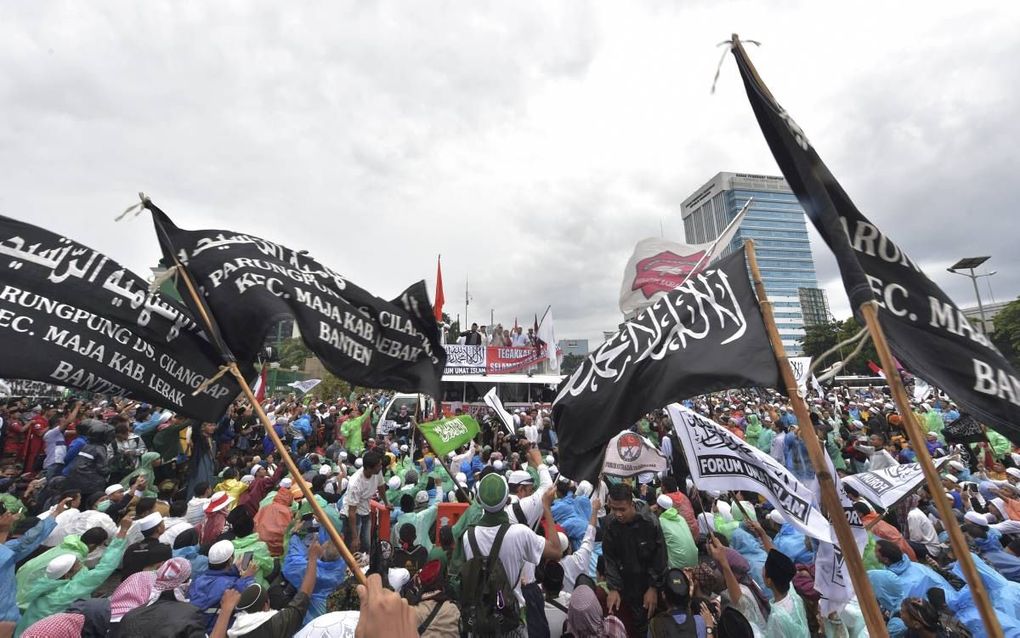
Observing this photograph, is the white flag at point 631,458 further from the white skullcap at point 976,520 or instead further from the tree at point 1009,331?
the tree at point 1009,331

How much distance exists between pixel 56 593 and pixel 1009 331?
197 feet

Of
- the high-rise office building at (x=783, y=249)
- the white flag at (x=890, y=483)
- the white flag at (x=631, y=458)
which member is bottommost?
the white flag at (x=890, y=483)

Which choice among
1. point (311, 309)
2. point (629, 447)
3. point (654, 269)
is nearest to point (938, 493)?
point (311, 309)

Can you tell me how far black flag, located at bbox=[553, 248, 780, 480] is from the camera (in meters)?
2.61

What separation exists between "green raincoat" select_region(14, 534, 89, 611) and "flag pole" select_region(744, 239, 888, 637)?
592 cm

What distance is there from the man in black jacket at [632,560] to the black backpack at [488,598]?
1006mm

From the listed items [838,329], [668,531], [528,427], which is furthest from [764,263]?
[668,531]

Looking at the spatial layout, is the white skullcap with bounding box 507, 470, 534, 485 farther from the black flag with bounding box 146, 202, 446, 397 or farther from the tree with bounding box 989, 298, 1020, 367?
the tree with bounding box 989, 298, 1020, 367

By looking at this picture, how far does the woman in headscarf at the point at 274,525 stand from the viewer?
5.39 metres

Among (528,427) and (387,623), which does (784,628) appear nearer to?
(387,623)

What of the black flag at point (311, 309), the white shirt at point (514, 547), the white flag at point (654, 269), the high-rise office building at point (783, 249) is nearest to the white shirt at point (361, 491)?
the black flag at point (311, 309)

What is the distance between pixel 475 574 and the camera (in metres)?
3.44

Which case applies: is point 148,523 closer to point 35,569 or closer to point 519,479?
point 35,569

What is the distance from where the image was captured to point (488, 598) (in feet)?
11.1
